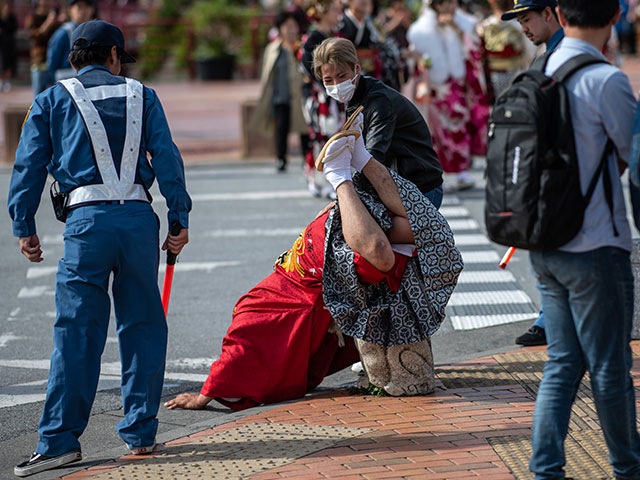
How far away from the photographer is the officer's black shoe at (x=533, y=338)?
6.04m

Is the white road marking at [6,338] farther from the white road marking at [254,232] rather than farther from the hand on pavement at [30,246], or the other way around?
the white road marking at [254,232]

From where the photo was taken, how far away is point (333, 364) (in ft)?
17.7

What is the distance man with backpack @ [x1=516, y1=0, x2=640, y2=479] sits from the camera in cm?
342

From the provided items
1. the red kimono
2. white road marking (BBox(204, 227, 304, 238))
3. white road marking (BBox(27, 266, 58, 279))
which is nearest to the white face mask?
the red kimono

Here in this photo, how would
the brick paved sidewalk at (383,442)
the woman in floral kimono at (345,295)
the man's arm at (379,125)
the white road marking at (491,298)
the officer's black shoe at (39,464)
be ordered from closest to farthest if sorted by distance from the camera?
the brick paved sidewalk at (383,442), the officer's black shoe at (39,464), the woman in floral kimono at (345,295), the man's arm at (379,125), the white road marking at (491,298)

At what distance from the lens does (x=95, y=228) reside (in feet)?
14.4

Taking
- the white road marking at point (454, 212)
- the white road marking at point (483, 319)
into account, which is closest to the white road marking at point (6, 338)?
the white road marking at point (483, 319)

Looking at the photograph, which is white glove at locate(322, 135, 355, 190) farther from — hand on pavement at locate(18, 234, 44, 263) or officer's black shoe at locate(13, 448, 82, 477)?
officer's black shoe at locate(13, 448, 82, 477)

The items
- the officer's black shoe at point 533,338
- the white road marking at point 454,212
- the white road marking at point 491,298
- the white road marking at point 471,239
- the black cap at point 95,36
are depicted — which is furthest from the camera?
the white road marking at point 454,212

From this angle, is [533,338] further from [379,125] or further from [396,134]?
[379,125]

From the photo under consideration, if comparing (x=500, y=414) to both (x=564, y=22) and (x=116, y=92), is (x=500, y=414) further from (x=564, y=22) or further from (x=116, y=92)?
(x=116, y=92)

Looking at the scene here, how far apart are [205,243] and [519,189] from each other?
6.43 meters

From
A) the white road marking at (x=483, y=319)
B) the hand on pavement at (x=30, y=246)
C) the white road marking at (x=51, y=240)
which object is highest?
the hand on pavement at (x=30, y=246)

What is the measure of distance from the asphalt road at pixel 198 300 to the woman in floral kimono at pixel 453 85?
49 centimetres
